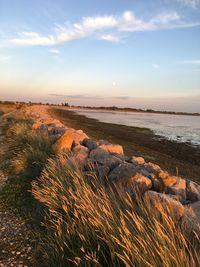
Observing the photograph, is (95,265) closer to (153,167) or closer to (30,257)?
(30,257)

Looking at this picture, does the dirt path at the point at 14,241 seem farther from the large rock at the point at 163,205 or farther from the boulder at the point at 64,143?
the boulder at the point at 64,143

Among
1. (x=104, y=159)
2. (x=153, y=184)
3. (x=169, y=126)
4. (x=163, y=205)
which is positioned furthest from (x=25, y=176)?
(x=169, y=126)

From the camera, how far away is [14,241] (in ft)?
13.0

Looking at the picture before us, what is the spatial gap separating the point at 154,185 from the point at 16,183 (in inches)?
118

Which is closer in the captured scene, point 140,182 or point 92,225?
point 92,225

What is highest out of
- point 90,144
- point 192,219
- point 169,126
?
point 192,219

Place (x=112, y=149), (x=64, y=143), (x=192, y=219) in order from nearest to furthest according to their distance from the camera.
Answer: (x=192, y=219) → (x=64, y=143) → (x=112, y=149)

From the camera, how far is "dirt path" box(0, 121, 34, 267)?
11.5 ft

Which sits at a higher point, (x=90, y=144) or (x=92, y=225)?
(x=92, y=225)

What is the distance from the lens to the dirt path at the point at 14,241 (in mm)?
3508

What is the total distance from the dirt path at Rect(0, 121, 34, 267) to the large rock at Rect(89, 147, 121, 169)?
1.93 m

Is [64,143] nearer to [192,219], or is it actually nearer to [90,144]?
[90,144]

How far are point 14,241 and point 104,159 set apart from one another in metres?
2.65

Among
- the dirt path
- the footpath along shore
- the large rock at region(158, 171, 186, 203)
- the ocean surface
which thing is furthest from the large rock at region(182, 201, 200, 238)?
the ocean surface
